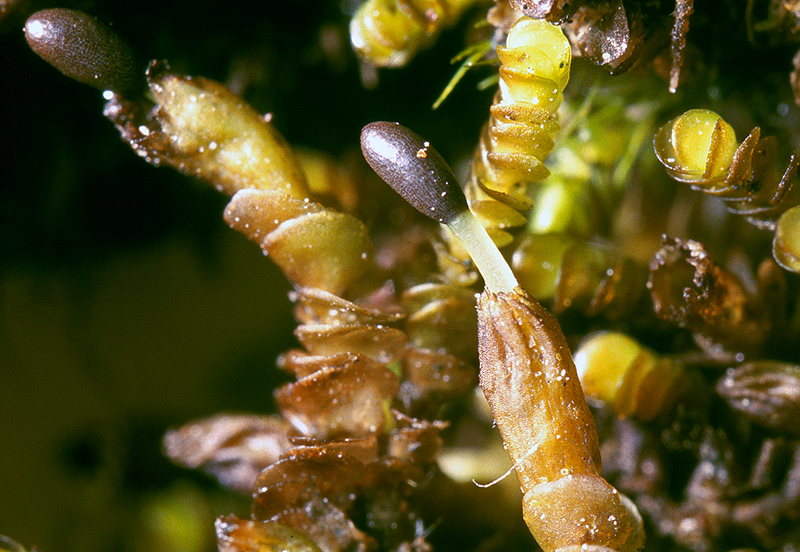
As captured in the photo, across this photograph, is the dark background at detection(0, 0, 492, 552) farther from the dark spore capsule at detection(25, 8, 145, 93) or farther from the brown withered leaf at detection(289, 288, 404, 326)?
the brown withered leaf at detection(289, 288, 404, 326)

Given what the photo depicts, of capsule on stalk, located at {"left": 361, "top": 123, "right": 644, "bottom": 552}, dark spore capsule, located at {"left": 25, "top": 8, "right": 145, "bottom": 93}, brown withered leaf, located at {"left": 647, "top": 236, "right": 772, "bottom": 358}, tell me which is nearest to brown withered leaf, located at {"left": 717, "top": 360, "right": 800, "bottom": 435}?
brown withered leaf, located at {"left": 647, "top": 236, "right": 772, "bottom": 358}

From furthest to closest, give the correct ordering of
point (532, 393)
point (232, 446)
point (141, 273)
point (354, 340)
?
point (141, 273)
point (232, 446)
point (354, 340)
point (532, 393)

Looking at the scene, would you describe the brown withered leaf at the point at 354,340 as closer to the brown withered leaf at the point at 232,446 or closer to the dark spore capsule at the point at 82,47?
the brown withered leaf at the point at 232,446

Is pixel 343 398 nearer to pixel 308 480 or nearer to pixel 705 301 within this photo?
pixel 308 480

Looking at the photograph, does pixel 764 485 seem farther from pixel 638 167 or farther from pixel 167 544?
pixel 167 544

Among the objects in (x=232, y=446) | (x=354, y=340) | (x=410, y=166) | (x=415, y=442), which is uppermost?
(x=410, y=166)

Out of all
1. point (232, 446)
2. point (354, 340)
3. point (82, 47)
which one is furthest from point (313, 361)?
point (82, 47)

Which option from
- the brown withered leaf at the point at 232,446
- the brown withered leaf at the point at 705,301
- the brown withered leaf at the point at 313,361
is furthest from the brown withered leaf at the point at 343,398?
the brown withered leaf at the point at 705,301
